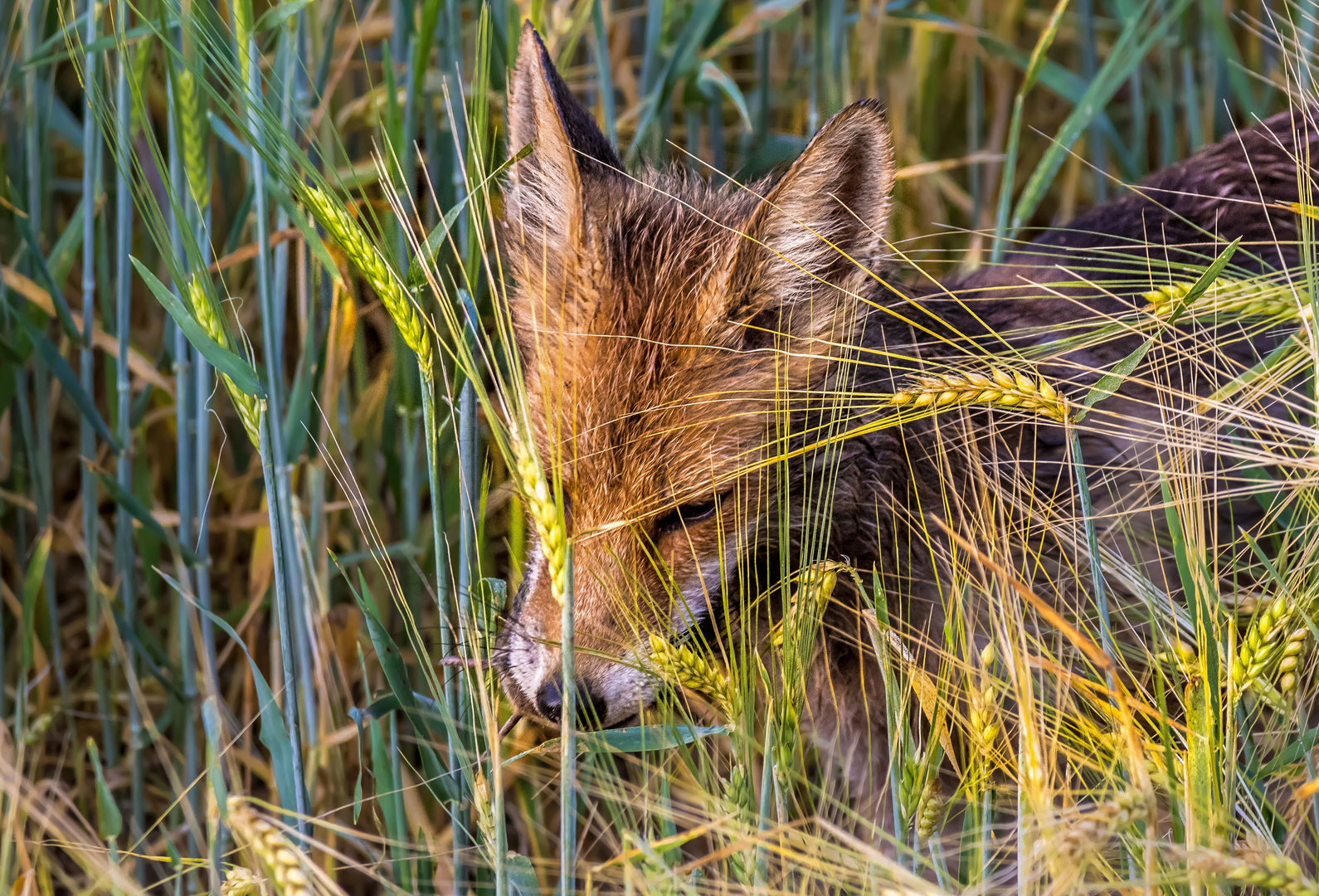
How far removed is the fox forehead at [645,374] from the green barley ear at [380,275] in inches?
15.0

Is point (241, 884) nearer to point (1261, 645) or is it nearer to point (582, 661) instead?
point (582, 661)

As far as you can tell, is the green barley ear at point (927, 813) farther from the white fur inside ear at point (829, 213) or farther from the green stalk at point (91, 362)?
the green stalk at point (91, 362)

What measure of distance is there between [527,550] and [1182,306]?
3.84ft

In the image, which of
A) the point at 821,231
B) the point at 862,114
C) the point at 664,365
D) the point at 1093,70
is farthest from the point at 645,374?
the point at 1093,70

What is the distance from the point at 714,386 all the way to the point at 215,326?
80cm

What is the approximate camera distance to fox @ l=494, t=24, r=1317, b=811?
1.77 meters

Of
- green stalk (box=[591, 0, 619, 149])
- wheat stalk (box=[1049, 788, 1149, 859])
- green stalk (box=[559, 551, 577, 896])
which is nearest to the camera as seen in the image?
wheat stalk (box=[1049, 788, 1149, 859])

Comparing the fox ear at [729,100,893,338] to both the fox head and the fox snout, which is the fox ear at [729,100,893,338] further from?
the fox snout

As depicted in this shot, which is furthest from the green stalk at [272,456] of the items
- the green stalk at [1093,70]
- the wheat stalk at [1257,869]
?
the green stalk at [1093,70]

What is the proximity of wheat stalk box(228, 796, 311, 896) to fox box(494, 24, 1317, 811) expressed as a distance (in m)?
0.55

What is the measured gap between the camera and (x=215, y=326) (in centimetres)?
151

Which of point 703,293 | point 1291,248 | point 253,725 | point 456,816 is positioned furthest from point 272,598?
point 1291,248

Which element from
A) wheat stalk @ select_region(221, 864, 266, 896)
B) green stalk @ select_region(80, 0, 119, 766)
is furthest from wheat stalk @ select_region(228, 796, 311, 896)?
green stalk @ select_region(80, 0, 119, 766)

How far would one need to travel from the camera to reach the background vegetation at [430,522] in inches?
56.1
